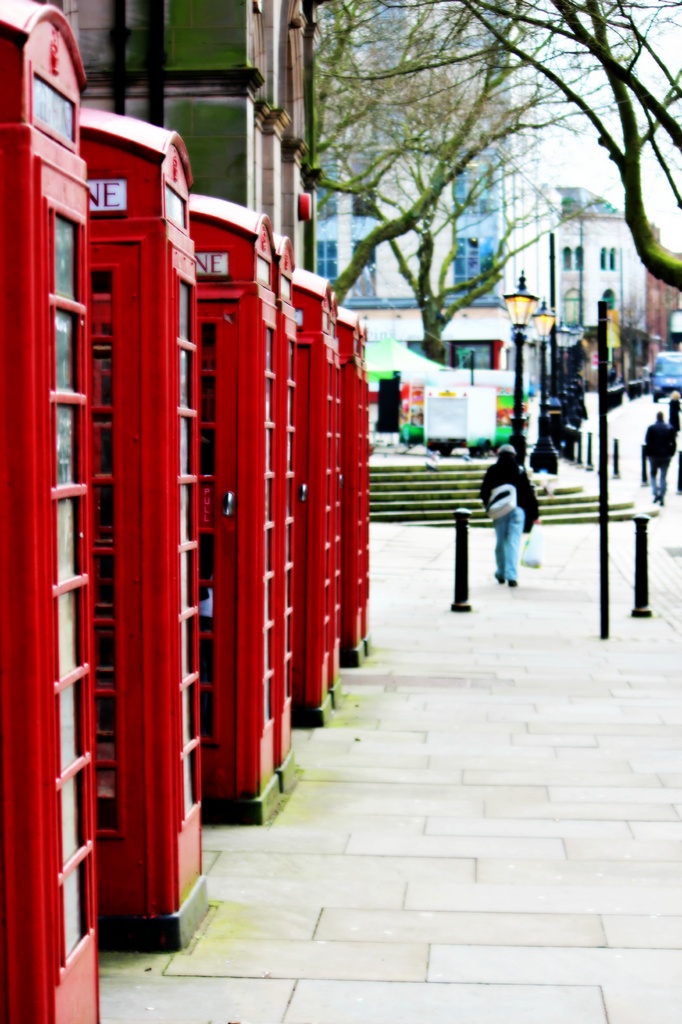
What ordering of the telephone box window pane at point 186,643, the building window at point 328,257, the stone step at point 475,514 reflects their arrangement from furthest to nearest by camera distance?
1. the building window at point 328,257
2. the stone step at point 475,514
3. the telephone box window pane at point 186,643

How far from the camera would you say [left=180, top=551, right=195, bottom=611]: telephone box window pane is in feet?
17.3

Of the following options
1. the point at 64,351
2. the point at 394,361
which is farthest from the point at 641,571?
the point at 394,361

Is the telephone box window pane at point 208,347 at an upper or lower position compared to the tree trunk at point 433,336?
lower

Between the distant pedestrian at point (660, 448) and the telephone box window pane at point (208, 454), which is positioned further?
the distant pedestrian at point (660, 448)

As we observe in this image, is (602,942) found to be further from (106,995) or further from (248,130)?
(248,130)

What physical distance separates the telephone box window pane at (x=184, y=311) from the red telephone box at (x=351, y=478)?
18.3 ft

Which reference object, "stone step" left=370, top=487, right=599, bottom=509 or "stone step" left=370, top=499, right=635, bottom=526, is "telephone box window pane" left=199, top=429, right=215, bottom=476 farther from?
"stone step" left=370, top=487, right=599, bottom=509

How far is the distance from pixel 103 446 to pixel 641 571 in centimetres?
1023

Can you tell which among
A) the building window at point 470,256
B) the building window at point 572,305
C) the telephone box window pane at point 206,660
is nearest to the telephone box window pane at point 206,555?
the telephone box window pane at point 206,660

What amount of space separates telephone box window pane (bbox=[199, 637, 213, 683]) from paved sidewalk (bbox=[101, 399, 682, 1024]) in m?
0.69

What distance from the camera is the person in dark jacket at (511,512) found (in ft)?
55.1

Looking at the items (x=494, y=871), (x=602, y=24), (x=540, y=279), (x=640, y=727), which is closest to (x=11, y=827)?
(x=494, y=871)

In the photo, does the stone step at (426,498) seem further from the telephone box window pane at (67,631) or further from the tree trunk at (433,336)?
the telephone box window pane at (67,631)

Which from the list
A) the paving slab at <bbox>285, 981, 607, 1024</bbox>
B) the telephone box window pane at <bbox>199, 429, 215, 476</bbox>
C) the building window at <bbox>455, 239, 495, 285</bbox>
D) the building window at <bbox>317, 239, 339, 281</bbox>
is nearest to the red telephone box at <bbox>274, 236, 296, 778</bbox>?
the telephone box window pane at <bbox>199, 429, 215, 476</bbox>
